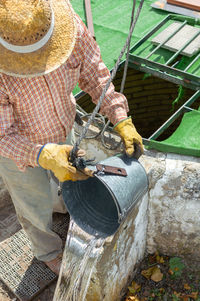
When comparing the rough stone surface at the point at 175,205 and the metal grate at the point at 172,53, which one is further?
the metal grate at the point at 172,53

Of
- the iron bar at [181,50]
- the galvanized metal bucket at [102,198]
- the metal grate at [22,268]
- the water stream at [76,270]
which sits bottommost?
the metal grate at [22,268]

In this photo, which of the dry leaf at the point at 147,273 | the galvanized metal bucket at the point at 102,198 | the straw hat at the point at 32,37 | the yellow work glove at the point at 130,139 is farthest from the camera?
the dry leaf at the point at 147,273

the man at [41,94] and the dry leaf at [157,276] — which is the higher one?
the man at [41,94]

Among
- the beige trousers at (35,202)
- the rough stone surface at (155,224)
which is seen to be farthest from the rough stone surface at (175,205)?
the beige trousers at (35,202)

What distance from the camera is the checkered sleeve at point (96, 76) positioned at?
3.01 metres

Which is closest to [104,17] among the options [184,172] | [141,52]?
[141,52]

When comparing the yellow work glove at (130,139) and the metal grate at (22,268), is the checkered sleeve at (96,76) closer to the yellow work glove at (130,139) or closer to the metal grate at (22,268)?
the yellow work glove at (130,139)

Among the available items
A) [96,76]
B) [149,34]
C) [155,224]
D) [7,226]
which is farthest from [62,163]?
[149,34]

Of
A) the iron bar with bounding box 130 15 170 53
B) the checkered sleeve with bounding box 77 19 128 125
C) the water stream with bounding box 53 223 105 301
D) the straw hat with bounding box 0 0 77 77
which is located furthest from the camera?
the iron bar with bounding box 130 15 170 53

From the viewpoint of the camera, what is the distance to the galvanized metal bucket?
2686 mm

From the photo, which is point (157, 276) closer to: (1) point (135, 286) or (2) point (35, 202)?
(1) point (135, 286)

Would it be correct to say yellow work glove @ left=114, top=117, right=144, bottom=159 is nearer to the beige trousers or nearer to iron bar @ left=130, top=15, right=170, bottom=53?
the beige trousers

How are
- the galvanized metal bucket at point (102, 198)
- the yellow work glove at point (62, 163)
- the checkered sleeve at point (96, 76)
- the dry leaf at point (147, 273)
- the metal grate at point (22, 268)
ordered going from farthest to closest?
the dry leaf at point (147, 273)
the metal grate at point (22, 268)
the checkered sleeve at point (96, 76)
the galvanized metal bucket at point (102, 198)
the yellow work glove at point (62, 163)

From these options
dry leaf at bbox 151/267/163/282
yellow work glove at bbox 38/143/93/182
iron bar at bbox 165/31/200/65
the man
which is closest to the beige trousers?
the man
